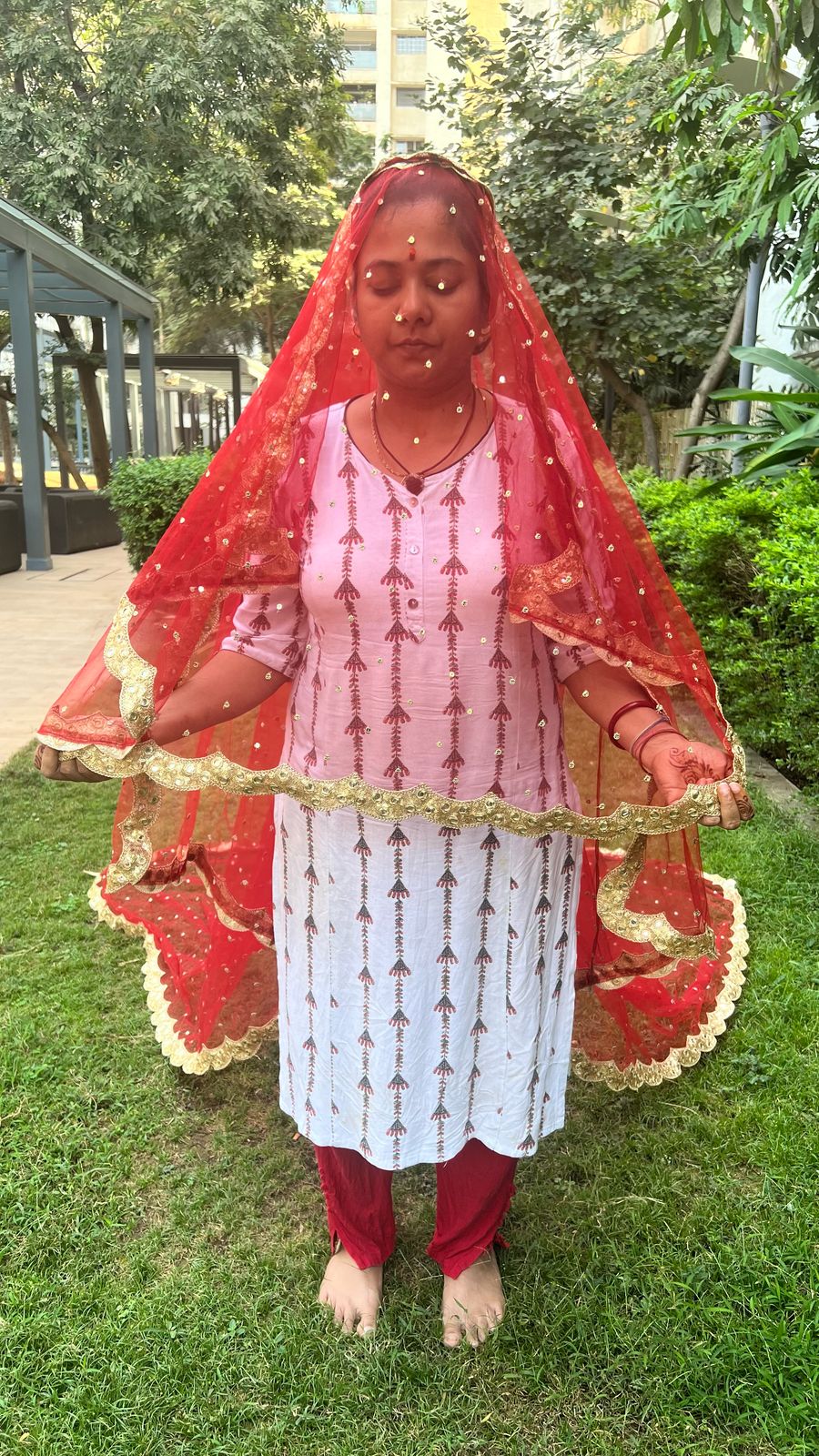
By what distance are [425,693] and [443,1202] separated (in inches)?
37.2

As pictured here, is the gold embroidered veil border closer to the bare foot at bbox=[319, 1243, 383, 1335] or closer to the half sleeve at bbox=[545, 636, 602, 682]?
the half sleeve at bbox=[545, 636, 602, 682]

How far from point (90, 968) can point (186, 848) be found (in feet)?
3.71

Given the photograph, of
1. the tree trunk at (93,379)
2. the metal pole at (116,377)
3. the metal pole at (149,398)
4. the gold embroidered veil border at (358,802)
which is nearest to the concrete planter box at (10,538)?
the metal pole at (116,377)

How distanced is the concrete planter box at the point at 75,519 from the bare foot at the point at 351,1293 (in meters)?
11.1

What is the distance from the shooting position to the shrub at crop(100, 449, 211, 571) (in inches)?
318

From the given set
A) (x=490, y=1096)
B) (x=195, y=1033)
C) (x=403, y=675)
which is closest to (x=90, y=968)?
(x=195, y=1033)

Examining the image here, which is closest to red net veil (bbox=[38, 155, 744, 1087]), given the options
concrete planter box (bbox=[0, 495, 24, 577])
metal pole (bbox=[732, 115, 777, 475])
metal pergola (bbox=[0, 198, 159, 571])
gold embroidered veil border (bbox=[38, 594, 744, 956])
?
gold embroidered veil border (bbox=[38, 594, 744, 956])

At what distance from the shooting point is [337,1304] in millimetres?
1767

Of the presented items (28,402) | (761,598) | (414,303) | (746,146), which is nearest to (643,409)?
(746,146)

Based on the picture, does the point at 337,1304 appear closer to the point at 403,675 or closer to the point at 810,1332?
the point at 810,1332

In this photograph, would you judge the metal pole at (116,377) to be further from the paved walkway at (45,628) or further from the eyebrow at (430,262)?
the eyebrow at (430,262)

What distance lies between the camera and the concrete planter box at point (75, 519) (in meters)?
12.4

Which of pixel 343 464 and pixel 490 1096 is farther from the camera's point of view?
pixel 490 1096

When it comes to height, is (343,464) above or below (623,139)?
below
